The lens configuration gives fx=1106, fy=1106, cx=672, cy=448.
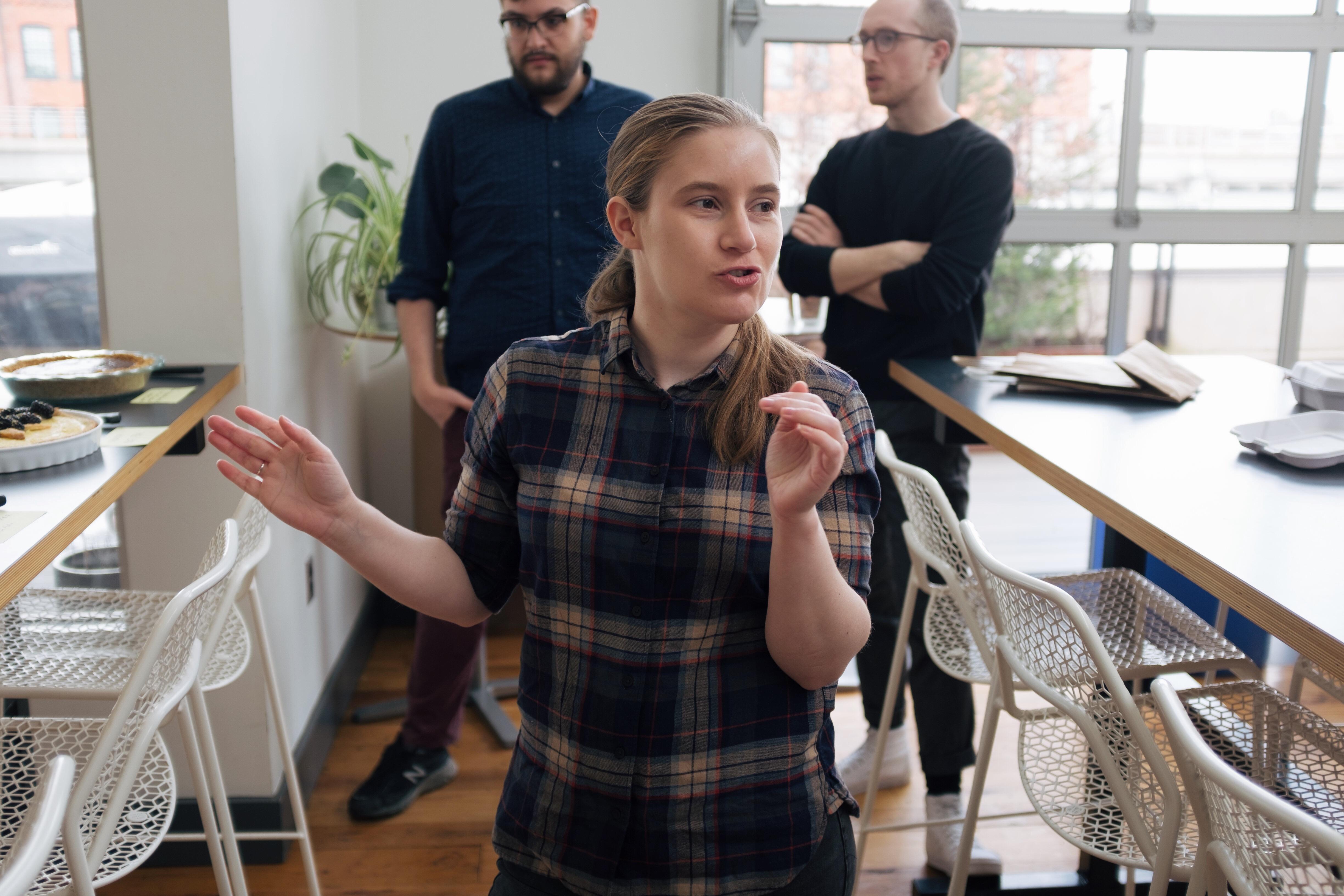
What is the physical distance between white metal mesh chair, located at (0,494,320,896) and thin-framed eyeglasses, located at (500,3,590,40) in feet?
3.61

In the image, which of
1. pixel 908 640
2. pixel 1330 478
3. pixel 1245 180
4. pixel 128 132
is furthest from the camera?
pixel 1245 180

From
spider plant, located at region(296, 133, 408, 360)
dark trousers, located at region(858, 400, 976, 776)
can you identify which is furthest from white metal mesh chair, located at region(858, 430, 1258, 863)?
spider plant, located at region(296, 133, 408, 360)

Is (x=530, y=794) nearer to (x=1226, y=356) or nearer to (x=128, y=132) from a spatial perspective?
(x=128, y=132)

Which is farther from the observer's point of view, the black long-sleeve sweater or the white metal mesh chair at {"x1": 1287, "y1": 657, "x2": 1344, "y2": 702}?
the black long-sleeve sweater

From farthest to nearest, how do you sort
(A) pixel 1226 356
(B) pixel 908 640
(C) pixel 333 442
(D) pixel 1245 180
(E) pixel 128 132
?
(D) pixel 1245 180, (C) pixel 333 442, (A) pixel 1226 356, (B) pixel 908 640, (E) pixel 128 132

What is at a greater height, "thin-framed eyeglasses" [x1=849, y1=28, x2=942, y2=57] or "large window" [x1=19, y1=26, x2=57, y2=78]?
"thin-framed eyeglasses" [x1=849, y1=28, x2=942, y2=57]

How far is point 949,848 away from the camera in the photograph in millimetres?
2139

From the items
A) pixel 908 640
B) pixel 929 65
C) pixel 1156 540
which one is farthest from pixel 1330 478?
pixel 929 65

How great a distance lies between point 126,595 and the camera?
71.4 inches

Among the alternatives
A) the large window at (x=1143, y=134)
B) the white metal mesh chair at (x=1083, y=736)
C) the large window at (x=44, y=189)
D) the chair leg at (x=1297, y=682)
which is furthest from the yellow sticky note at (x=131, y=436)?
the large window at (x=1143, y=134)

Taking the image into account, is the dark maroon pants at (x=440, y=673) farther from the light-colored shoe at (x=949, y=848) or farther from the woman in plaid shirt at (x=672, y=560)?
the woman in plaid shirt at (x=672, y=560)

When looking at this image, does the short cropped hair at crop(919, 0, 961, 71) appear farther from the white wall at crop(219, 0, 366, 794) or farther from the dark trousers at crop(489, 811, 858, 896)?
the dark trousers at crop(489, 811, 858, 896)

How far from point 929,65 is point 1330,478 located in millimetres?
1165

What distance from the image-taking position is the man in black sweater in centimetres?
221
